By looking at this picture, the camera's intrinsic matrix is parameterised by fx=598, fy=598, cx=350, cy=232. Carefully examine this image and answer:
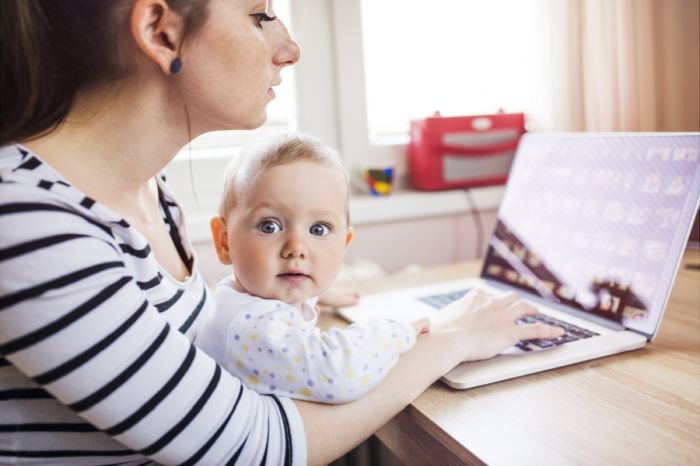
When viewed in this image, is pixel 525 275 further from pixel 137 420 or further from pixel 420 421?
pixel 137 420

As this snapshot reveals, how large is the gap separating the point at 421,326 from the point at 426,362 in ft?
0.25

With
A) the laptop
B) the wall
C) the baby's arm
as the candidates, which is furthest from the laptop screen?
the wall

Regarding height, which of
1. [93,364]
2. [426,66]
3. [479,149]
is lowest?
[93,364]

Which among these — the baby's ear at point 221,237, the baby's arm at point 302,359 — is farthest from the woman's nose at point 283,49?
the baby's arm at point 302,359

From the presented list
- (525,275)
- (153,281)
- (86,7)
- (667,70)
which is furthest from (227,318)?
(667,70)

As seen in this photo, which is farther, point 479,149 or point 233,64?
point 479,149

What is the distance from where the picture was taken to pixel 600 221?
920 mm

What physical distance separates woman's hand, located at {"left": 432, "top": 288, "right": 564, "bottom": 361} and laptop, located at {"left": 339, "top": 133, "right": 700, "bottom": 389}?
0.6 inches

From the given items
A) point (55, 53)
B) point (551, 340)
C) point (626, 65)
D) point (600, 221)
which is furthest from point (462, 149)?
point (55, 53)

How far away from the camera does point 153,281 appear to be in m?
0.68

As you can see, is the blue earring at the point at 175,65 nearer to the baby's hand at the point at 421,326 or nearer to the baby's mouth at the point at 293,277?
the baby's mouth at the point at 293,277

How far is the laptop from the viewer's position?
2.51ft

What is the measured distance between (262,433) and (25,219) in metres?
0.29

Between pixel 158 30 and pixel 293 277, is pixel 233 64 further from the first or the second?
pixel 293 277
